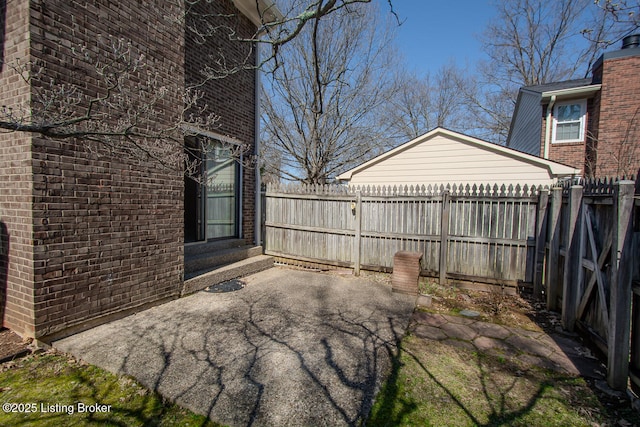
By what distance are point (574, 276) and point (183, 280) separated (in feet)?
17.9

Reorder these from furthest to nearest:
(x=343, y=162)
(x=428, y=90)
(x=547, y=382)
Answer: (x=428, y=90)
(x=343, y=162)
(x=547, y=382)

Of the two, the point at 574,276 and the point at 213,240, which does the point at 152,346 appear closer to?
the point at 213,240

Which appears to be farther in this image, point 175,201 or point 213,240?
point 213,240

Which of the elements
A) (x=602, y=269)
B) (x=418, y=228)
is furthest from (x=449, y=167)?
(x=602, y=269)

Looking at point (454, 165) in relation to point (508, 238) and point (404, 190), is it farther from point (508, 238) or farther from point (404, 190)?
point (508, 238)

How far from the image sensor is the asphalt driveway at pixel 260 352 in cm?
236

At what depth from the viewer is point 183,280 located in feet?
15.7

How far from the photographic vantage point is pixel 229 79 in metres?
6.46

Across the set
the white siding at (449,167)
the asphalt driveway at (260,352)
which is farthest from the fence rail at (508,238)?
the white siding at (449,167)

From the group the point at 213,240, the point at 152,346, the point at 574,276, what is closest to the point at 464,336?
the point at 574,276

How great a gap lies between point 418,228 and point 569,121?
363 inches

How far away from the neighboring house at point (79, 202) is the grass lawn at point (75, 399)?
0.53 metres

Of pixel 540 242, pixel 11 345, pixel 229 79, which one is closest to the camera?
pixel 11 345

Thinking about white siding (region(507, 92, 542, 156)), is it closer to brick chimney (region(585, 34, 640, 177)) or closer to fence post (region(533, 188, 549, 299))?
brick chimney (region(585, 34, 640, 177))
